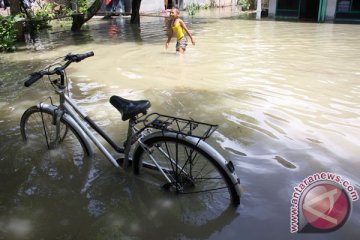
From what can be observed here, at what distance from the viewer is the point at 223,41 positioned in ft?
42.2

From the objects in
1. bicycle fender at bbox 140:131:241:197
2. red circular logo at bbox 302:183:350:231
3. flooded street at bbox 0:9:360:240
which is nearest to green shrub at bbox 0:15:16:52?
flooded street at bbox 0:9:360:240

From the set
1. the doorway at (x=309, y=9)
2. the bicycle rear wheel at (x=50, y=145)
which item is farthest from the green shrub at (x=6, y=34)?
the doorway at (x=309, y=9)

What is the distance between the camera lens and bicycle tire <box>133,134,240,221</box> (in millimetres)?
3191

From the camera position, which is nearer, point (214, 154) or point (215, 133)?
point (214, 154)

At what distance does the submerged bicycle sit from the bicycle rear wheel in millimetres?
13

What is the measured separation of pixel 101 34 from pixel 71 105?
12681 mm

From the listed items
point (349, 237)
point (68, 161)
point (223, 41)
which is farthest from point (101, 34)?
point (349, 237)

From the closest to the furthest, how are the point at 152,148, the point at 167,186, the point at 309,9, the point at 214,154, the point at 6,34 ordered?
the point at 214,154 → the point at 152,148 → the point at 167,186 → the point at 6,34 → the point at 309,9

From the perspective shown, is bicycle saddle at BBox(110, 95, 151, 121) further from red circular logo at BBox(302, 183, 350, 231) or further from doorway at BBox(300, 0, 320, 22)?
doorway at BBox(300, 0, 320, 22)

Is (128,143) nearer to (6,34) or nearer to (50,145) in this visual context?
(50,145)

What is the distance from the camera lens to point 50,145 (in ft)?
15.4

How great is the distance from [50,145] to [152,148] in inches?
72.8

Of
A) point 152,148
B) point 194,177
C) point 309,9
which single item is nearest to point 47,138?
point 152,148

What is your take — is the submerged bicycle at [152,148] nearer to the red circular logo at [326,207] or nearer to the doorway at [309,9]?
the red circular logo at [326,207]
